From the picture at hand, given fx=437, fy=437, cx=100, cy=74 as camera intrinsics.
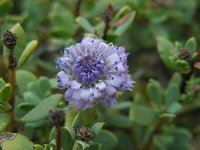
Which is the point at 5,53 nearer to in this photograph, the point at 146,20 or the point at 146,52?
the point at 146,20

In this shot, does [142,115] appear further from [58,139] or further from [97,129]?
[58,139]

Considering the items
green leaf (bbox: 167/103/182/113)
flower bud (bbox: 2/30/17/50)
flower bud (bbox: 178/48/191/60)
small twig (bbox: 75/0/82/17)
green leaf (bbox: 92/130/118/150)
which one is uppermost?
small twig (bbox: 75/0/82/17)

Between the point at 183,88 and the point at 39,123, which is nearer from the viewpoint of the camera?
the point at 39,123

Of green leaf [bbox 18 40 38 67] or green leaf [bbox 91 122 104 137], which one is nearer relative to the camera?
green leaf [bbox 91 122 104 137]

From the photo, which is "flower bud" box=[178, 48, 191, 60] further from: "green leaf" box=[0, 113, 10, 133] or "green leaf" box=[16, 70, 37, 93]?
"green leaf" box=[0, 113, 10, 133]

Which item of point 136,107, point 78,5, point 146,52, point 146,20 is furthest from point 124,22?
point 146,52

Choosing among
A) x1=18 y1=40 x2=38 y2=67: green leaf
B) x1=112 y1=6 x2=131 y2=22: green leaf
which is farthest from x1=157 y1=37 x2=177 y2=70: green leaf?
x1=18 y1=40 x2=38 y2=67: green leaf

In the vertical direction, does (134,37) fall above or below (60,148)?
above
